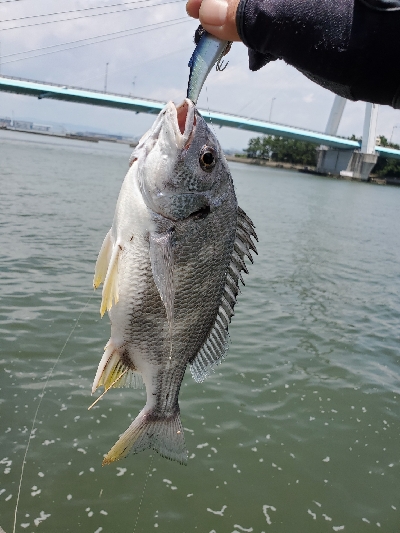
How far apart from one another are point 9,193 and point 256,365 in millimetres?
15012

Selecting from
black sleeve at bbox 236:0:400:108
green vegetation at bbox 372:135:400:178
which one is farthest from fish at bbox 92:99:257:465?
green vegetation at bbox 372:135:400:178

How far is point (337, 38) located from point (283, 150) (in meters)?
109

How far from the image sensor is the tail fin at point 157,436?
9.12 feet

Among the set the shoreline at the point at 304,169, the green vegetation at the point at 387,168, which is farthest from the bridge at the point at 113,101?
the green vegetation at the point at 387,168

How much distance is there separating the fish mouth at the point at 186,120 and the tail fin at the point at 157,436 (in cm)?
154

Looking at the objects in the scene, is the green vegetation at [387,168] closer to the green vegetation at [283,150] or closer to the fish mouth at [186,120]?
the green vegetation at [283,150]

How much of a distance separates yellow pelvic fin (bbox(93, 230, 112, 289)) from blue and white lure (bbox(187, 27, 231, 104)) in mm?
893

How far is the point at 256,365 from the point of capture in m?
7.78

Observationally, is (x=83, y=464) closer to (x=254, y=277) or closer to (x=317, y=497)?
(x=317, y=497)

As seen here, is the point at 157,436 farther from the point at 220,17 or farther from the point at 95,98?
the point at 95,98

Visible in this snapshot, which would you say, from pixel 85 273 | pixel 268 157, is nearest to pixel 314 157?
pixel 268 157

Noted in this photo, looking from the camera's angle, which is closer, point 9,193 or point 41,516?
point 41,516

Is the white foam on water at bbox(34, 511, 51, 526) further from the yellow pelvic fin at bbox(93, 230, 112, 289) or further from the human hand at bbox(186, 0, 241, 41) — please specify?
the human hand at bbox(186, 0, 241, 41)

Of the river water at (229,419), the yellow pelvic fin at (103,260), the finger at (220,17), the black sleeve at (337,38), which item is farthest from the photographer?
the river water at (229,419)
